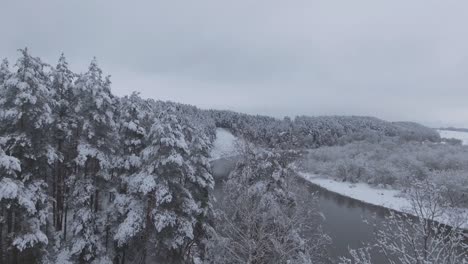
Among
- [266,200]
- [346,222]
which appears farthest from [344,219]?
[266,200]

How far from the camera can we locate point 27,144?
47.7 feet

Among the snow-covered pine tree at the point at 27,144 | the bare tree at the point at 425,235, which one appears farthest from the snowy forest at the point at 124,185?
the bare tree at the point at 425,235

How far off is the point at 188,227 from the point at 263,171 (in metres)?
4.76

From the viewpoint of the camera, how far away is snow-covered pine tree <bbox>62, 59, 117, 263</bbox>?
51.8ft

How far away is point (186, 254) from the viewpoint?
18328mm

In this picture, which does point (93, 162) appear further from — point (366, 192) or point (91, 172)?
point (366, 192)

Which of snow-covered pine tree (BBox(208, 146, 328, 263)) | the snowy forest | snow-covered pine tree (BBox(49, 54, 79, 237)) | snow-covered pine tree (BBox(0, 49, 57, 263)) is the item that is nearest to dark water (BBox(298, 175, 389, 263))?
snow-covered pine tree (BBox(208, 146, 328, 263))

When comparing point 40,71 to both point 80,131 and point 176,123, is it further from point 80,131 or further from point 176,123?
point 176,123

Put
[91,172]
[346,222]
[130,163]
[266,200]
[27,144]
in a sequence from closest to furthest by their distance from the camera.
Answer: [27,144] → [266,200] → [130,163] → [91,172] → [346,222]

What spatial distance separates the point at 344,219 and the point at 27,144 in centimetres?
3458

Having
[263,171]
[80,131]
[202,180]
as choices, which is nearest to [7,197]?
[80,131]

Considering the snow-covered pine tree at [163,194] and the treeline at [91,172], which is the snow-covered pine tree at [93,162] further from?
the snow-covered pine tree at [163,194]

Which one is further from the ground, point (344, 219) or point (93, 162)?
point (93, 162)

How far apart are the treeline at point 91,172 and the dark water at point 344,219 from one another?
31.8ft
